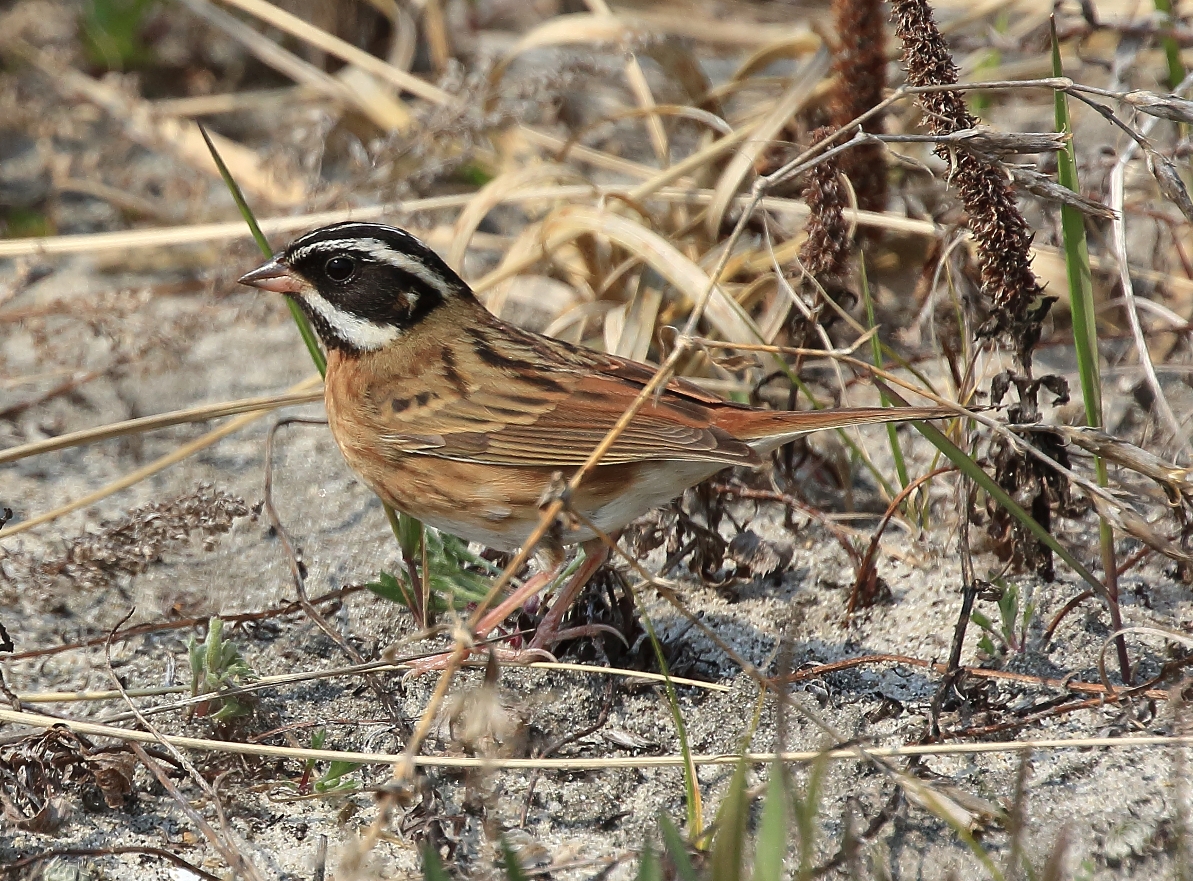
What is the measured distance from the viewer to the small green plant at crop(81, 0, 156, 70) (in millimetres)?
7215

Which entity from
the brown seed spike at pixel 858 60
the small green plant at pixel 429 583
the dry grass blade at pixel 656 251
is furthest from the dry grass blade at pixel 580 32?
the small green plant at pixel 429 583

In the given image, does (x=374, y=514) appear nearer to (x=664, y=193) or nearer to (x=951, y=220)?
(x=664, y=193)

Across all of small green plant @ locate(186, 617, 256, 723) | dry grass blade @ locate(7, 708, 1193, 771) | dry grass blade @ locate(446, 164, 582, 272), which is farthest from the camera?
dry grass blade @ locate(446, 164, 582, 272)

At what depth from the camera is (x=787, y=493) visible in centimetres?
455

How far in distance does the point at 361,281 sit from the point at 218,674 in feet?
4.56

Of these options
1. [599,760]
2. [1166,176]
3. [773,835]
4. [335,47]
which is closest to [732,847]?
[773,835]

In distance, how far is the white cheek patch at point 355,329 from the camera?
14.3 feet

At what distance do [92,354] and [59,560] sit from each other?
1812mm

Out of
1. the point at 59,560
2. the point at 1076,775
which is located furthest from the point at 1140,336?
the point at 59,560

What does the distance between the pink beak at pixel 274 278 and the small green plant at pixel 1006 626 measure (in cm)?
234

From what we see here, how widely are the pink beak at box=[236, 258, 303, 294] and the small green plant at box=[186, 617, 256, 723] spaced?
1.22 m

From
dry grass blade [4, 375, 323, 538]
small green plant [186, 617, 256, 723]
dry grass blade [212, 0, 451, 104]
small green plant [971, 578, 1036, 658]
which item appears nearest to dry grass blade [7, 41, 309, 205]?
dry grass blade [212, 0, 451, 104]

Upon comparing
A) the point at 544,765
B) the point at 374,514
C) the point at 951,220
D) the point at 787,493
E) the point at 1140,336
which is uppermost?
the point at 951,220

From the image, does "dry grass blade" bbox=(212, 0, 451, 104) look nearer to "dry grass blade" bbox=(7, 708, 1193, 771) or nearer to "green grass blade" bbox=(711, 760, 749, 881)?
"dry grass blade" bbox=(7, 708, 1193, 771)
